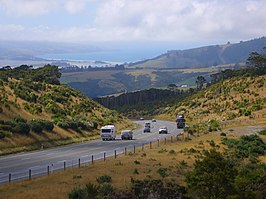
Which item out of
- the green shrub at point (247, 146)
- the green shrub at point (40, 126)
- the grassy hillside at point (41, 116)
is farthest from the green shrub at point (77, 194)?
the green shrub at point (40, 126)

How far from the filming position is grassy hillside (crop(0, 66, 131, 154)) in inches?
1893

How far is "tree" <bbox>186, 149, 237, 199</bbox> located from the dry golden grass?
4244 millimetres

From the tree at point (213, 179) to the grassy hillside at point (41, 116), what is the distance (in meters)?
25.1

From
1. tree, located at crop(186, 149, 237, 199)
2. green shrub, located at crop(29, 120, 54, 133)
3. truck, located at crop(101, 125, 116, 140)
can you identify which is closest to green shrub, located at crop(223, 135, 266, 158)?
truck, located at crop(101, 125, 116, 140)

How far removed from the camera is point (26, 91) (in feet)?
243

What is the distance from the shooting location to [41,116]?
64625 millimetres

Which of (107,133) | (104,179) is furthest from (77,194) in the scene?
(107,133)

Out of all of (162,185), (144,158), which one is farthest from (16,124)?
(162,185)

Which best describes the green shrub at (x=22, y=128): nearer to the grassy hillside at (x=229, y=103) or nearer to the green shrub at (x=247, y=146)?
the green shrub at (x=247, y=146)

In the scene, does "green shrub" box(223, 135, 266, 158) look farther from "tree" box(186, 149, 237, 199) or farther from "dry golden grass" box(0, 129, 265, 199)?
"tree" box(186, 149, 237, 199)

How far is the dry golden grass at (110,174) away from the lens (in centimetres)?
2264

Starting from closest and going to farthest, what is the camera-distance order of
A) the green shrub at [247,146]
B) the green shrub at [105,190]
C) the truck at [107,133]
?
the green shrub at [105,190], the green shrub at [247,146], the truck at [107,133]

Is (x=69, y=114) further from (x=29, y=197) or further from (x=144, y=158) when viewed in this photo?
(x=29, y=197)

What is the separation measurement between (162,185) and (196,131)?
124 ft
